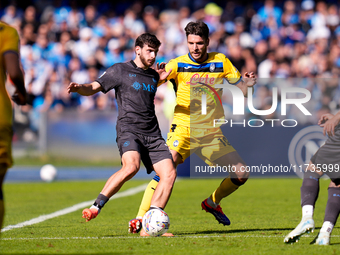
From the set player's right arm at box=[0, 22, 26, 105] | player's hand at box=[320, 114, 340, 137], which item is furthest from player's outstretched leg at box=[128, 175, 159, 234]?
player's right arm at box=[0, 22, 26, 105]

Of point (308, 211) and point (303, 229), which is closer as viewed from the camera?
point (303, 229)

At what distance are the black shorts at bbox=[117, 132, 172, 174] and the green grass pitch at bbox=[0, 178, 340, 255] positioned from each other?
2.98ft

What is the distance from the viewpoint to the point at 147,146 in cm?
604

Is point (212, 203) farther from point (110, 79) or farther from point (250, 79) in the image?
point (110, 79)

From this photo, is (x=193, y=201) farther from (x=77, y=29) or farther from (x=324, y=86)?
(x=77, y=29)

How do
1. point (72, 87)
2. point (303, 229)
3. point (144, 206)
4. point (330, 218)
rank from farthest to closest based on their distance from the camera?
point (144, 206) < point (72, 87) < point (330, 218) < point (303, 229)

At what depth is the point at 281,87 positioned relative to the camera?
13.4 meters

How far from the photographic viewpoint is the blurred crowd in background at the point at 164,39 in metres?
15.9

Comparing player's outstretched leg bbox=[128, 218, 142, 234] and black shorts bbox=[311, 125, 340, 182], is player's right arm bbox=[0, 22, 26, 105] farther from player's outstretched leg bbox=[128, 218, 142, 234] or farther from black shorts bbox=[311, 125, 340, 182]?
black shorts bbox=[311, 125, 340, 182]

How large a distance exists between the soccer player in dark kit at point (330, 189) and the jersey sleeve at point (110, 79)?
2.35 meters

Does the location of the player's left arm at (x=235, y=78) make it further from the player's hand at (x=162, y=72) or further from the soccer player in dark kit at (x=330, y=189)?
the soccer player in dark kit at (x=330, y=189)

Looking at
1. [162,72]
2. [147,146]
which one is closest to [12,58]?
[147,146]

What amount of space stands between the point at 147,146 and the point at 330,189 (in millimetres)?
2082

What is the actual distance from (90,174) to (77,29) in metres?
6.42
